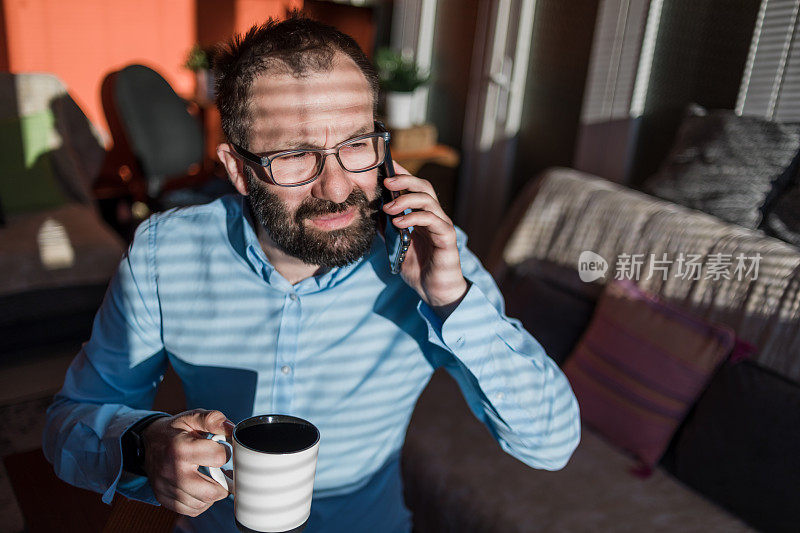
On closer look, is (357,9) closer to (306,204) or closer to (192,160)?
(192,160)

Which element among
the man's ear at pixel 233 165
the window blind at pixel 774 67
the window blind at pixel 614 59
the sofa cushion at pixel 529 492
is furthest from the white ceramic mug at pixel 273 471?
the window blind at pixel 614 59

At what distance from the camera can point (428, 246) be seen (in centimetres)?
94

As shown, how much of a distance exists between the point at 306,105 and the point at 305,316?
1.07 feet

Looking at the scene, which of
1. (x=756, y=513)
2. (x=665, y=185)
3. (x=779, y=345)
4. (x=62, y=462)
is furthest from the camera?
(x=665, y=185)

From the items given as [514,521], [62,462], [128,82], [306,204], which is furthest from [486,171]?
[62,462]

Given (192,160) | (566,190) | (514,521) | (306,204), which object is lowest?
(514,521)

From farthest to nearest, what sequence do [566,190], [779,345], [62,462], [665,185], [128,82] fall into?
1. [128,82]
2. [566,190]
3. [665,185]
4. [779,345]
5. [62,462]

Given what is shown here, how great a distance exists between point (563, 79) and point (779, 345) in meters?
1.65

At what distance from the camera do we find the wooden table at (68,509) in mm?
970

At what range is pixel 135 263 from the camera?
1.07 metres

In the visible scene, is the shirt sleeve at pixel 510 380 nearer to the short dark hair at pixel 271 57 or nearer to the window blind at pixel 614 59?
the short dark hair at pixel 271 57

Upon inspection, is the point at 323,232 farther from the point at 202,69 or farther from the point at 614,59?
the point at 202,69

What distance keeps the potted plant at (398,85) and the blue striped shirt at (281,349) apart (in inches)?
94.0

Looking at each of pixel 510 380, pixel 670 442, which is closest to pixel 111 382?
pixel 510 380
